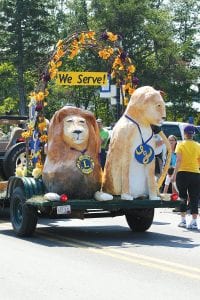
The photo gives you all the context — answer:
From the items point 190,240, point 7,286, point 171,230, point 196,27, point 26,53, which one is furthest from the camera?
point 196,27

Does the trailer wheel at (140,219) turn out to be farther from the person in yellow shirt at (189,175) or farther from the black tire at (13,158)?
the black tire at (13,158)

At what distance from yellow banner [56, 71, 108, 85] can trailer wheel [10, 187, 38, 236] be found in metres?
2.36

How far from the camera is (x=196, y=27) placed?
49.8m

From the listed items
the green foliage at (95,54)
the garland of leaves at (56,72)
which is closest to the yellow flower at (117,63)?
the garland of leaves at (56,72)

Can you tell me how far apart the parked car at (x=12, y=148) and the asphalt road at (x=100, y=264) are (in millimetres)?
1444

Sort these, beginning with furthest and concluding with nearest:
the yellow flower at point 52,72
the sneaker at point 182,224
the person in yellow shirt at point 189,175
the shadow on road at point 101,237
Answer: the sneaker at point 182,224 → the person in yellow shirt at point 189,175 → the yellow flower at point 52,72 → the shadow on road at point 101,237

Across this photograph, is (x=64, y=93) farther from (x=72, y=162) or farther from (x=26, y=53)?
(x=72, y=162)

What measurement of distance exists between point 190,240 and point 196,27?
40.3 metres

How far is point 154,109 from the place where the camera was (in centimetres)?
1116

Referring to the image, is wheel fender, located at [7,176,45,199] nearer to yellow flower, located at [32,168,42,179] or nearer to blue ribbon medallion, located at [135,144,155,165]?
yellow flower, located at [32,168,42,179]

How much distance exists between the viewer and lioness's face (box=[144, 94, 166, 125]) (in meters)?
11.1

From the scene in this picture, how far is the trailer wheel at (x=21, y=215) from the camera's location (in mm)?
11078

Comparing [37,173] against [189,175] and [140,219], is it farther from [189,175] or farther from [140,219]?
[189,175]

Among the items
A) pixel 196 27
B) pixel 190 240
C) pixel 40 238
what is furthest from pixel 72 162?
pixel 196 27
